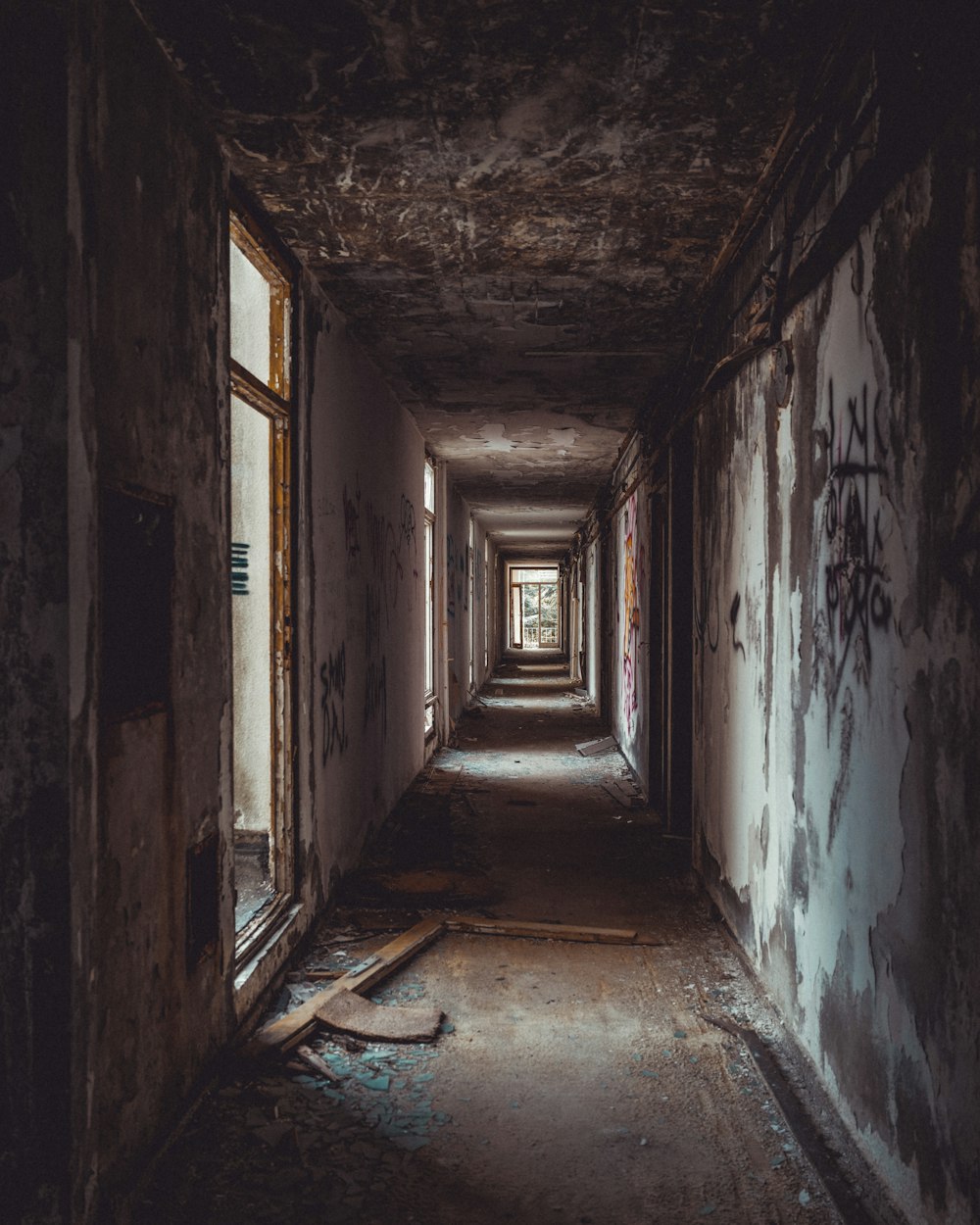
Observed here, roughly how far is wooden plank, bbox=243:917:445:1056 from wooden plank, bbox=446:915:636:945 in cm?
14

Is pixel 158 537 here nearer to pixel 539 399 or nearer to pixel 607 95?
pixel 607 95

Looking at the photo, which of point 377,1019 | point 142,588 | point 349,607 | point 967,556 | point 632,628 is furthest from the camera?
point 632,628

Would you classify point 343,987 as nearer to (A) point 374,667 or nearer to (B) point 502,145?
(A) point 374,667

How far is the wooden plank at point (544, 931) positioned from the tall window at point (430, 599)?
462 centimetres

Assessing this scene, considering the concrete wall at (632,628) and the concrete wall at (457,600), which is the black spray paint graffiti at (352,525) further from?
the concrete wall at (457,600)

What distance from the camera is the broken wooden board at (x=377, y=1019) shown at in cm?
291

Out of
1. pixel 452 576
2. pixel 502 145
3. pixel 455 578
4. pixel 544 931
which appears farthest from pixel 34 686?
pixel 455 578

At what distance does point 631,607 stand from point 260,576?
4.34 m

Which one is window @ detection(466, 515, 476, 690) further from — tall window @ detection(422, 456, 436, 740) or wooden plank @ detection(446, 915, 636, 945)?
wooden plank @ detection(446, 915, 636, 945)

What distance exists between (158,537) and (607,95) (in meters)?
1.82

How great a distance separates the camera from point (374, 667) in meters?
5.41

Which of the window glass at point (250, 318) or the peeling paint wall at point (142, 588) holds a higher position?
the window glass at point (250, 318)

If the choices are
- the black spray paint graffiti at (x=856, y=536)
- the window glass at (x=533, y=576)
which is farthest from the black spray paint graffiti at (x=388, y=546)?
the window glass at (x=533, y=576)

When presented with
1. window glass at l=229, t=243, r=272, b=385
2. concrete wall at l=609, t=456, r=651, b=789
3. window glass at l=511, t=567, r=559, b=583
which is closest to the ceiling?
window glass at l=229, t=243, r=272, b=385
